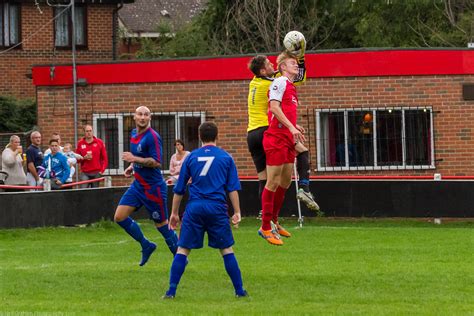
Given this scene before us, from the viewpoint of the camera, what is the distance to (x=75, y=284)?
1391cm

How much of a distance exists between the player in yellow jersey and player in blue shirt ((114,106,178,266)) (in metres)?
1.19

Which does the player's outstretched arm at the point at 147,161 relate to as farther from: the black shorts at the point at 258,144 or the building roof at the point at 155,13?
the building roof at the point at 155,13

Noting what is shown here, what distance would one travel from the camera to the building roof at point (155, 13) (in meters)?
57.4

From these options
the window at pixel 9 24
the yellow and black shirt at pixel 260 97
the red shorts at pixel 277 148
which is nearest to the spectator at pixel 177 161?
the yellow and black shirt at pixel 260 97

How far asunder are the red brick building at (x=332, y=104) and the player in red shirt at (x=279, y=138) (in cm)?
1305

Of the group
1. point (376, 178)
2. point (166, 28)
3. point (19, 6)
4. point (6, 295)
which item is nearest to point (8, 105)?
point (19, 6)

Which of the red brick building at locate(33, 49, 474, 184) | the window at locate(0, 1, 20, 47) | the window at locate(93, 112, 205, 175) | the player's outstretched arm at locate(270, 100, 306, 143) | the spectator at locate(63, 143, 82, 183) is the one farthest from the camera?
the window at locate(0, 1, 20, 47)

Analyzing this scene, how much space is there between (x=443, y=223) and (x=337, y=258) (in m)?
9.09

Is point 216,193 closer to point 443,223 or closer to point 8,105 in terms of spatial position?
point 443,223

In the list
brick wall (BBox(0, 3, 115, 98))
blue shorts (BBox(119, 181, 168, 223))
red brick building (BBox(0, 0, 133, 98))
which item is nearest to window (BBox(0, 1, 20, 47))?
red brick building (BBox(0, 0, 133, 98))

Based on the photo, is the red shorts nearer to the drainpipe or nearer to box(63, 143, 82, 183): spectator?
box(63, 143, 82, 183): spectator

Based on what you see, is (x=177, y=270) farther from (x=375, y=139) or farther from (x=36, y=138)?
(x=375, y=139)

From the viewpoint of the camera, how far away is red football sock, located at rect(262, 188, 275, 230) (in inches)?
582

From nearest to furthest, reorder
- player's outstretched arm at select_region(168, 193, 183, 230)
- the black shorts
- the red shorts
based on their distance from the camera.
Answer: player's outstretched arm at select_region(168, 193, 183, 230)
the red shorts
the black shorts
